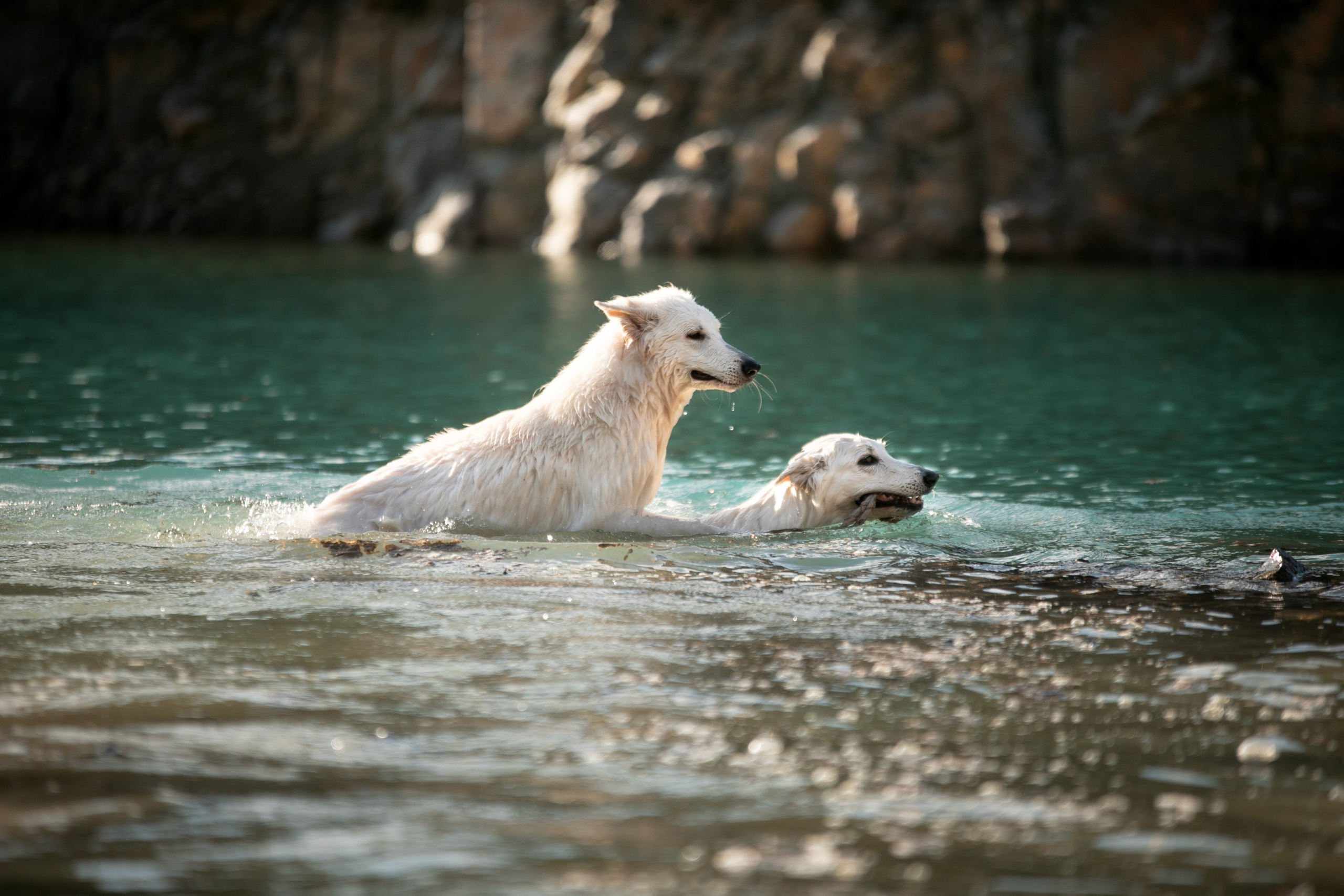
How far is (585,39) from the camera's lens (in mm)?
45531

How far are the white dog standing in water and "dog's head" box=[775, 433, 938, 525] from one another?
0.75 meters

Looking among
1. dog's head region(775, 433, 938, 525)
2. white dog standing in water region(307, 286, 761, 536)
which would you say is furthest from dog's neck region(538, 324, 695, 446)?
dog's head region(775, 433, 938, 525)

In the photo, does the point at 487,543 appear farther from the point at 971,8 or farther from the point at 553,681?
the point at 971,8

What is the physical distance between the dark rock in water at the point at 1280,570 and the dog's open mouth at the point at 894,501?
233 centimetres

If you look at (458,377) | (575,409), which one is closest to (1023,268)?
(458,377)

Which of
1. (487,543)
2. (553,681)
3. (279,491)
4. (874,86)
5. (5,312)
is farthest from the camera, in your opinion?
(874,86)

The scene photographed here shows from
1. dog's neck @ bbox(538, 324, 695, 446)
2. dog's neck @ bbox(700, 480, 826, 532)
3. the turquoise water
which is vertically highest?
dog's neck @ bbox(538, 324, 695, 446)

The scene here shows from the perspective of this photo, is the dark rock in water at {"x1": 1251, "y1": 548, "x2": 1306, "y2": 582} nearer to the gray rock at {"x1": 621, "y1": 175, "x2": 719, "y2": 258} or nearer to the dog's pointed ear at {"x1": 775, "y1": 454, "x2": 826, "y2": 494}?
the dog's pointed ear at {"x1": 775, "y1": 454, "x2": 826, "y2": 494}

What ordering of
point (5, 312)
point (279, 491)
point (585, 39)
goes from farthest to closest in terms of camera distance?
1. point (585, 39)
2. point (5, 312)
3. point (279, 491)

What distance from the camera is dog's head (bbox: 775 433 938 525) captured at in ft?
31.5

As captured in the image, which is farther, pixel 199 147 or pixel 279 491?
pixel 199 147

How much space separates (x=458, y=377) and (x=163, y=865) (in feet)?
48.3

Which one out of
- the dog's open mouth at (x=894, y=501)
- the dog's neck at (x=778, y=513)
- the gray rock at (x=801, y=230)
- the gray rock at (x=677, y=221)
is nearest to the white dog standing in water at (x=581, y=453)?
the dog's neck at (x=778, y=513)

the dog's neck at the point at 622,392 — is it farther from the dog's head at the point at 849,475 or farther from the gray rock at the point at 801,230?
the gray rock at the point at 801,230
